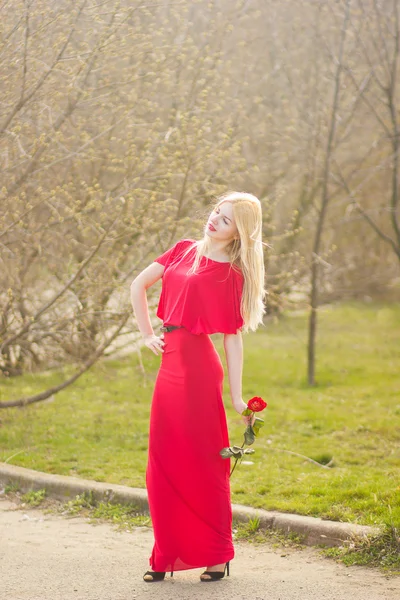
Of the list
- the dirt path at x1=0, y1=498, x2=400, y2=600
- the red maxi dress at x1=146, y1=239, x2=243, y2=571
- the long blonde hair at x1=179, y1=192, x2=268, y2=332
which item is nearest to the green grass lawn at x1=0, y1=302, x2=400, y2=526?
the dirt path at x1=0, y1=498, x2=400, y2=600

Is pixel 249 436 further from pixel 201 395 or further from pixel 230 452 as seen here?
pixel 201 395

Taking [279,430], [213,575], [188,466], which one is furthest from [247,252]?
[279,430]

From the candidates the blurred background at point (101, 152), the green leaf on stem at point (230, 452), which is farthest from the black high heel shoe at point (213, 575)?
the blurred background at point (101, 152)

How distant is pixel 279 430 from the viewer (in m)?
8.33

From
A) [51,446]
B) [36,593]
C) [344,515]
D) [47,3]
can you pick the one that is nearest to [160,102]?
[47,3]

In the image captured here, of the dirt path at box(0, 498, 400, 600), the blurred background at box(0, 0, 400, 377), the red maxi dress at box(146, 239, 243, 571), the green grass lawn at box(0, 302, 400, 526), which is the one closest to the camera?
the dirt path at box(0, 498, 400, 600)

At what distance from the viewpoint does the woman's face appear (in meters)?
4.40

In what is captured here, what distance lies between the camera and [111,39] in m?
7.22

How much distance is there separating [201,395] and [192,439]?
23 cm

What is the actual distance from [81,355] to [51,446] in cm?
116

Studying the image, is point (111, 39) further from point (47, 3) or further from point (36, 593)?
point (36, 593)

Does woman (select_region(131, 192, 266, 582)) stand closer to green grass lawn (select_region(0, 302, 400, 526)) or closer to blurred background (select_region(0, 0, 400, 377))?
green grass lawn (select_region(0, 302, 400, 526))

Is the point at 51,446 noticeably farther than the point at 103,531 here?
Yes

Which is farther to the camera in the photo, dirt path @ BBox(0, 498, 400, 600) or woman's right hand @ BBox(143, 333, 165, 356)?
woman's right hand @ BBox(143, 333, 165, 356)
